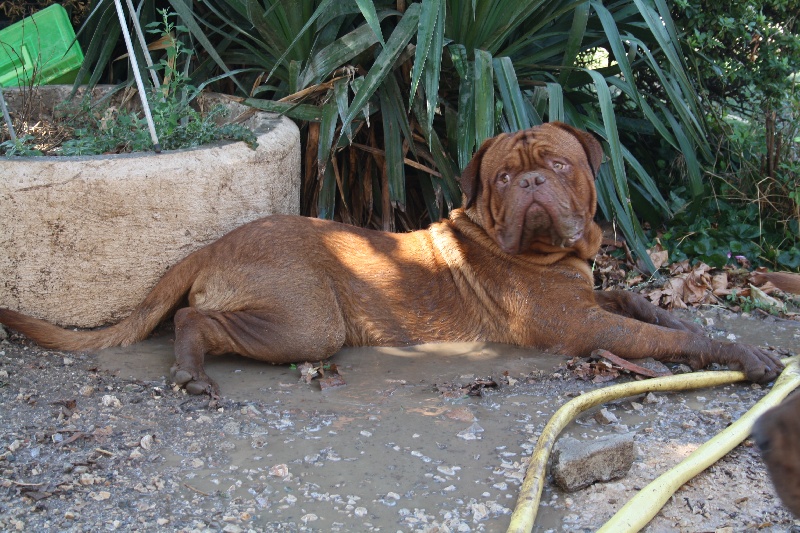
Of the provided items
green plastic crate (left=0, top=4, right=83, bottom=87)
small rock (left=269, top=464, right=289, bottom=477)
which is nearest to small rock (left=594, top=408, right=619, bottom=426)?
small rock (left=269, top=464, right=289, bottom=477)

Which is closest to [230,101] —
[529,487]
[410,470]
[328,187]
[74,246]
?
[328,187]

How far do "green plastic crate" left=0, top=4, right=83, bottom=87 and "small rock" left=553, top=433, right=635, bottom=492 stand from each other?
4.69m

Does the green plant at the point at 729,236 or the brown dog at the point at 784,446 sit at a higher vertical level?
the brown dog at the point at 784,446

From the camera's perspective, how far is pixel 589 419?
386 cm

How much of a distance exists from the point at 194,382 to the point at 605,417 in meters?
1.96

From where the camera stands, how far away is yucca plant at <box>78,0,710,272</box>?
550 centimetres

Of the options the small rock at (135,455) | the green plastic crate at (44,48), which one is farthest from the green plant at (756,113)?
the green plastic crate at (44,48)

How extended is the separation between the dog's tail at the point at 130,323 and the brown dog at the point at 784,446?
3468 millimetres

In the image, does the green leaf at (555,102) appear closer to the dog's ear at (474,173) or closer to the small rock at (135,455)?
the dog's ear at (474,173)

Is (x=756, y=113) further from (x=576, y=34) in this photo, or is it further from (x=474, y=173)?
(x=474, y=173)

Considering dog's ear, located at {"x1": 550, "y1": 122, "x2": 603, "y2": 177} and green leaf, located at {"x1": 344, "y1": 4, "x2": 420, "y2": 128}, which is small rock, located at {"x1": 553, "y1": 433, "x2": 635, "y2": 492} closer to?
dog's ear, located at {"x1": 550, "y1": 122, "x2": 603, "y2": 177}

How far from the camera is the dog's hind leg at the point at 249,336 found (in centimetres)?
441

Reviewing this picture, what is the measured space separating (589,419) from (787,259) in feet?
10.4

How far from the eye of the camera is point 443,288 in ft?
16.2
